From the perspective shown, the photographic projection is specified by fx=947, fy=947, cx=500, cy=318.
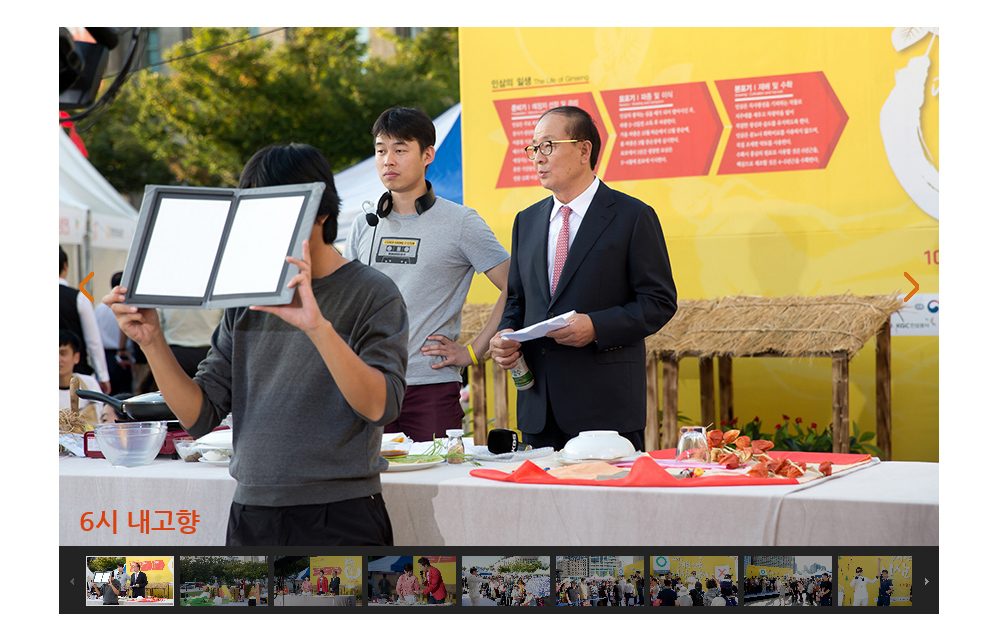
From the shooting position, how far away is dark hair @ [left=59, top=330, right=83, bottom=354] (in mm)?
3825

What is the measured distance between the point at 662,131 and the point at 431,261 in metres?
2.04

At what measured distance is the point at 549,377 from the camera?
109 inches

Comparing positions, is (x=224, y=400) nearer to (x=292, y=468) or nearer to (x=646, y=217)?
(x=292, y=468)

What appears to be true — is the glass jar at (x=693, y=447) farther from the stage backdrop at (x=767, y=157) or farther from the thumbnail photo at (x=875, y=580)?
the stage backdrop at (x=767, y=157)

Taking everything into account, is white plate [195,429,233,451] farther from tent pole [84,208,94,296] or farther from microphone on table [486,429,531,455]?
tent pole [84,208,94,296]

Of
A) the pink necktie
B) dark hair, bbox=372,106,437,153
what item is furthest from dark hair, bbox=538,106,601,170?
dark hair, bbox=372,106,437,153

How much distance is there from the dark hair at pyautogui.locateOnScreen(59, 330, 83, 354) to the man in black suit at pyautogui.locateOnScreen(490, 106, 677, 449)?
6.56ft

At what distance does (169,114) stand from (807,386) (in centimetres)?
1502

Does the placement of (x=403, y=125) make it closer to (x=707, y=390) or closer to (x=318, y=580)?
(x=318, y=580)

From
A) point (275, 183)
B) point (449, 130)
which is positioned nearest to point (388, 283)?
point (275, 183)

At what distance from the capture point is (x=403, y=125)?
3.09m

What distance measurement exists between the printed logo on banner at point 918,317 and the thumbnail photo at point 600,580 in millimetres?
2688

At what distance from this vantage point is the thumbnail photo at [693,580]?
6.77 feet

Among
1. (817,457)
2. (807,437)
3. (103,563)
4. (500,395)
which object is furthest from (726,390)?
(103,563)
